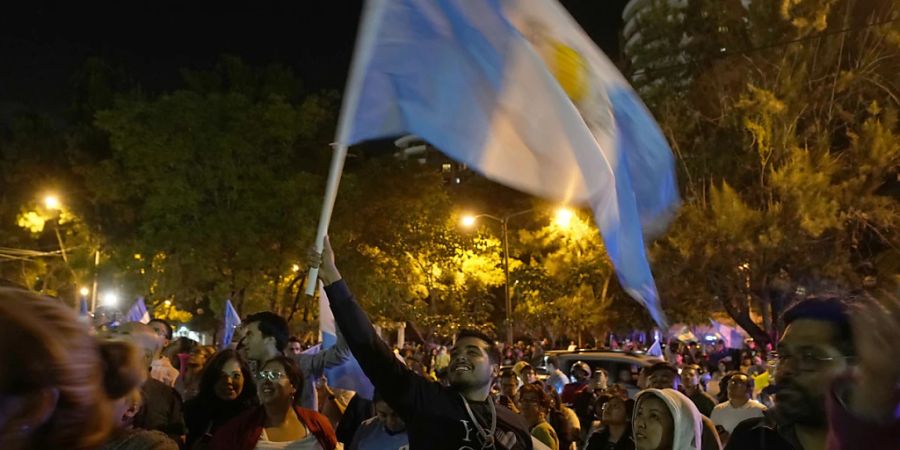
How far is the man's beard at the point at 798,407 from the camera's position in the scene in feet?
10.2

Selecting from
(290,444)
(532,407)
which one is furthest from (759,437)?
(532,407)

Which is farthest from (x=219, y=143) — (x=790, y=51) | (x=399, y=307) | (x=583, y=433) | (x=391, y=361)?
(x=391, y=361)

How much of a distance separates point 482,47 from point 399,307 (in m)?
26.1

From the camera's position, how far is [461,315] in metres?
31.8

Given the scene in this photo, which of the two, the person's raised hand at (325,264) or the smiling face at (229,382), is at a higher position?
the person's raised hand at (325,264)

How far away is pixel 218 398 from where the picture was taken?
546 centimetres

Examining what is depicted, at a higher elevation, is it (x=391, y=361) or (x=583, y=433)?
(x=391, y=361)

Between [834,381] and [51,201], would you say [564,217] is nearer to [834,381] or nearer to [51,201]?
[51,201]

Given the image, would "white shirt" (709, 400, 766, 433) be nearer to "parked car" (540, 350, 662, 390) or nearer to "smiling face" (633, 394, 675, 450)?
"smiling face" (633, 394, 675, 450)

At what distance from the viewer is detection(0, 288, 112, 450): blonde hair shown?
1.81 meters

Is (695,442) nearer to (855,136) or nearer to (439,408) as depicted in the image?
(439,408)

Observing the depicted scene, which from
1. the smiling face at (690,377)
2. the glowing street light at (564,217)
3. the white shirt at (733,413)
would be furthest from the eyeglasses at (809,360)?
the glowing street light at (564,217)

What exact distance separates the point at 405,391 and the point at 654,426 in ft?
5.21

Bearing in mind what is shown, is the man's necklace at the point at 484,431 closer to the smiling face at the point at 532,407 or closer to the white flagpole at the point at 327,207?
the white flagpole at the point at 327,207
